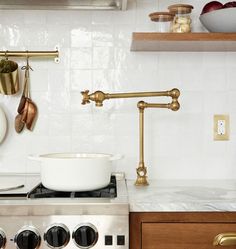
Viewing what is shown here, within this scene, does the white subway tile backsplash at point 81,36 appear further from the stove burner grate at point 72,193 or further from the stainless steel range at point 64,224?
the stainless steel range at point 64,224

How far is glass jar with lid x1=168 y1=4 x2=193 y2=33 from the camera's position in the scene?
5.93 feet

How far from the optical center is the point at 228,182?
6.24 feet

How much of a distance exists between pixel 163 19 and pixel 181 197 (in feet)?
2.40

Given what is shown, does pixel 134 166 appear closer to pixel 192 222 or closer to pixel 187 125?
pixel 187 125

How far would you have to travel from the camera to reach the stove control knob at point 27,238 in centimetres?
136

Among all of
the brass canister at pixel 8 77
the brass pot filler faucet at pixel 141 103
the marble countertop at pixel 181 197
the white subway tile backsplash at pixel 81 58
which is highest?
the white subway tile backsplash at pixel 81 58

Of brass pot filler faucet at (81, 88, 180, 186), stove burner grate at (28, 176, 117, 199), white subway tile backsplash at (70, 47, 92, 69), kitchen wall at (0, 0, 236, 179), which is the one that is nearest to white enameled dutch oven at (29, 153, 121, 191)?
stove burner grate at (28, 176, 117, 199)

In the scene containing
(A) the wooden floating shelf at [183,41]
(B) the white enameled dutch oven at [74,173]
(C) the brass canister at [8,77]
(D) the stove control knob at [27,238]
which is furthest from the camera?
(C) the brass canister at [8,77]

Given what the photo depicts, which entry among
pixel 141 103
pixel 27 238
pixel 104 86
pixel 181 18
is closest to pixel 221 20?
pixel 181 18

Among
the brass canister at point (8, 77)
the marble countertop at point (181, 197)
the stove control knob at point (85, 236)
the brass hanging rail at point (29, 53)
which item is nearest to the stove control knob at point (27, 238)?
the stove control knob at point (85, 236)

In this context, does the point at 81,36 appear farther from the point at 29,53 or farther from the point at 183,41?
the point at 183,41

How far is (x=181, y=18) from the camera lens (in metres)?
1.82

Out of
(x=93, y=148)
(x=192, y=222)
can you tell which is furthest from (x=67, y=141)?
(x=192, y=222)

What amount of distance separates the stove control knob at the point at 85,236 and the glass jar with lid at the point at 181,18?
865 mm
